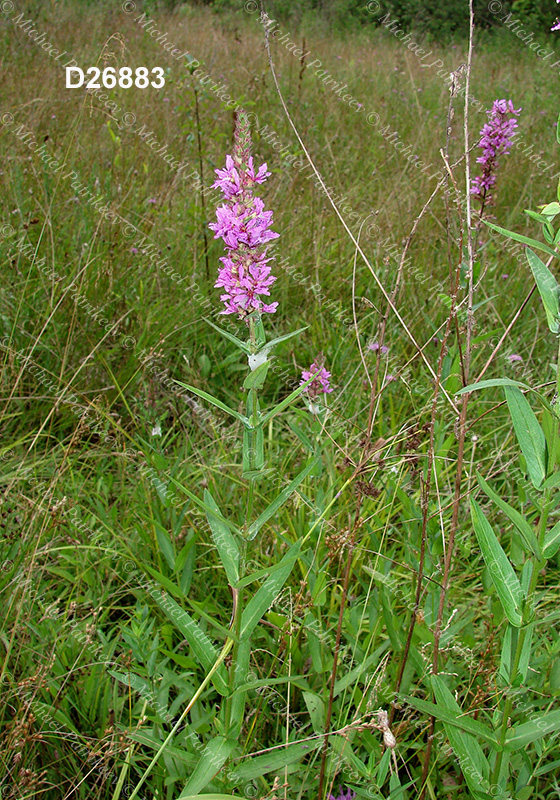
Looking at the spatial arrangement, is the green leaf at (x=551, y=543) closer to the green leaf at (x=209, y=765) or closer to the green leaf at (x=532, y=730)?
the green leaf at (x=532, y=730)

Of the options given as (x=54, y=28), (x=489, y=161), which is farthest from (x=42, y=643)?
(x=54, y=28)

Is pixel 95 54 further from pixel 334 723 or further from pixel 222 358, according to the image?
pixel 334 723

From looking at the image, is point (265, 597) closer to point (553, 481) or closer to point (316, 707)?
point (316, 707)

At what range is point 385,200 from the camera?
14.7 ft

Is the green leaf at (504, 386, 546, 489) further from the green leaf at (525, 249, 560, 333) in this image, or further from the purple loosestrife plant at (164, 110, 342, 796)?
the purple loosestrife plant at (164, 110, 342, 796)

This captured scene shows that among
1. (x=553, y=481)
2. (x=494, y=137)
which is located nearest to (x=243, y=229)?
(x=553, y=481)

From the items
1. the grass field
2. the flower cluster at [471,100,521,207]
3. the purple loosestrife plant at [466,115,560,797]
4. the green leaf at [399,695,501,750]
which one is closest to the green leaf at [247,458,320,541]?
the grass field

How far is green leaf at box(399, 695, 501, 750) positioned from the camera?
128 cm

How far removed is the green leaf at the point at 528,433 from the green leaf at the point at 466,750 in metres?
0.50

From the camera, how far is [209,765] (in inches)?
52.3

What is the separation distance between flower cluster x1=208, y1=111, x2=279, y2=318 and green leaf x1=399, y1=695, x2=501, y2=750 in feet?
2.90

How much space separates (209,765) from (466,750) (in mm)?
563

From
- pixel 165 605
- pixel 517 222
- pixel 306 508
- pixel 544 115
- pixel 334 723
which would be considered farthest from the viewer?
pixel 544 115

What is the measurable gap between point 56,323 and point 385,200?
2.61 metres
